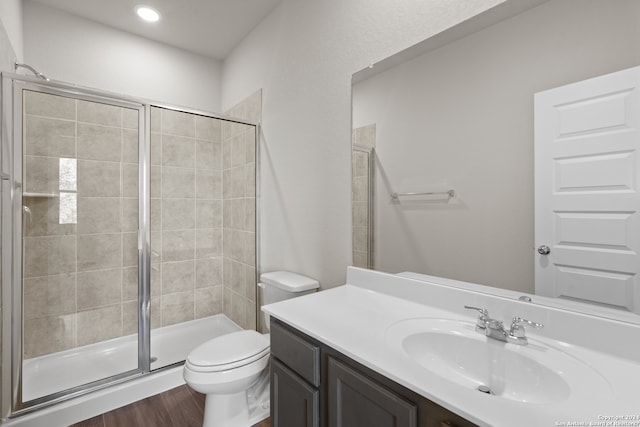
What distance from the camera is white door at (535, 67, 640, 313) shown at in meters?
0.78

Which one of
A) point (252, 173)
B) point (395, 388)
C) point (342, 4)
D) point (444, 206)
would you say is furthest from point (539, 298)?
point (252, 173)

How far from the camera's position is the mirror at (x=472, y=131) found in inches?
34.4

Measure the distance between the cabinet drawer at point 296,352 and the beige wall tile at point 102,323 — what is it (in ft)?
5.31

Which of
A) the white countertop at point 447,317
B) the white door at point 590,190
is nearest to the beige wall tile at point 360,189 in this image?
the white countertop at point 447,317

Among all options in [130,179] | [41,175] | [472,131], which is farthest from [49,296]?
[472,131]

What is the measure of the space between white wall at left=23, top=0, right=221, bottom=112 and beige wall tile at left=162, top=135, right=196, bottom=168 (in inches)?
25.7

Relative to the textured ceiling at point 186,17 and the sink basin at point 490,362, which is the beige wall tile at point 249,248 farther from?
the textured ceiling at point 186,17

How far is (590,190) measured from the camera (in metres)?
0.84

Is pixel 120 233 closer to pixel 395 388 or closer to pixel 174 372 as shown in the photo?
pixel 174 372

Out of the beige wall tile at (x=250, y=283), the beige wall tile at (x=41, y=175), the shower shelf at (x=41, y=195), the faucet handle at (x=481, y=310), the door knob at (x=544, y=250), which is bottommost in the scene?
the beige wall tile at (x=250, y=283)

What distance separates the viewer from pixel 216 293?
265 centimetres

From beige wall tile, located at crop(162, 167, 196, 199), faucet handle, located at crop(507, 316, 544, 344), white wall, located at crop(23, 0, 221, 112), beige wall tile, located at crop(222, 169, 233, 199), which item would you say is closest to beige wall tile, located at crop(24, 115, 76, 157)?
beige wall tile, located at crop(162, 167, 196, 199)

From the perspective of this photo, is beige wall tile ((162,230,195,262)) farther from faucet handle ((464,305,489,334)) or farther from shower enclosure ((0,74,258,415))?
faucet handle ((464,305,489,334))

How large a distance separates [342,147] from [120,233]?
168 centimetres
